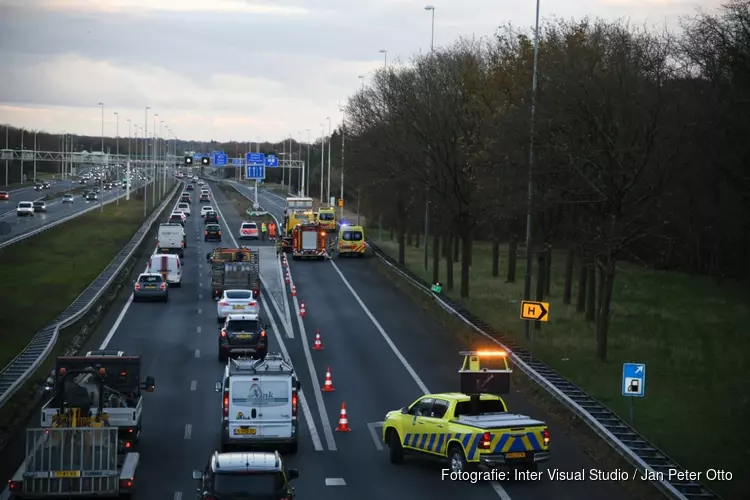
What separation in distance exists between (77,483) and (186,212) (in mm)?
107633

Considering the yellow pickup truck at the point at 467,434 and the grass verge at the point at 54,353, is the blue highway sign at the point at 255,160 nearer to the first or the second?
the grass verge at the point at 54,353

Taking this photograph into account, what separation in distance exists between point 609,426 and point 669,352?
15.3m

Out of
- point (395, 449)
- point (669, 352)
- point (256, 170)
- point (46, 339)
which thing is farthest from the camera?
point (256, 170)

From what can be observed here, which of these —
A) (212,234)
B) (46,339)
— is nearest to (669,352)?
(46,339)

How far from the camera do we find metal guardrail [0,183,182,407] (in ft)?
98.1

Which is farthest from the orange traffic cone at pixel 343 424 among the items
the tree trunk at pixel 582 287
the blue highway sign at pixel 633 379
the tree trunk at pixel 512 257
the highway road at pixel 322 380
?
the tree trunk at pixel 512 257

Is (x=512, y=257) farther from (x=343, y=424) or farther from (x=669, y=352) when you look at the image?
(x=343, y=424)

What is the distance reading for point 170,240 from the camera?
7694cm

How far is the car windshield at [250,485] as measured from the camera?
53.9ft

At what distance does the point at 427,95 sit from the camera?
6166 cm

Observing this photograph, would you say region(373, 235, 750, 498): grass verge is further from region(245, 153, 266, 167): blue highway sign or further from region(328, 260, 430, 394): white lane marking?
region(245, 153, 266, 167): blue highway sign

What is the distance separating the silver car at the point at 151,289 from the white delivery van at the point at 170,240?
70.1 ft

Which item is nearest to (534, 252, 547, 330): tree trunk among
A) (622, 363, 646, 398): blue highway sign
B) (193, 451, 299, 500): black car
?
(622, 363, 646, 398): blue highway sign

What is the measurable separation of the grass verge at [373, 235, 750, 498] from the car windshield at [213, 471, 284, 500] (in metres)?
8.70
